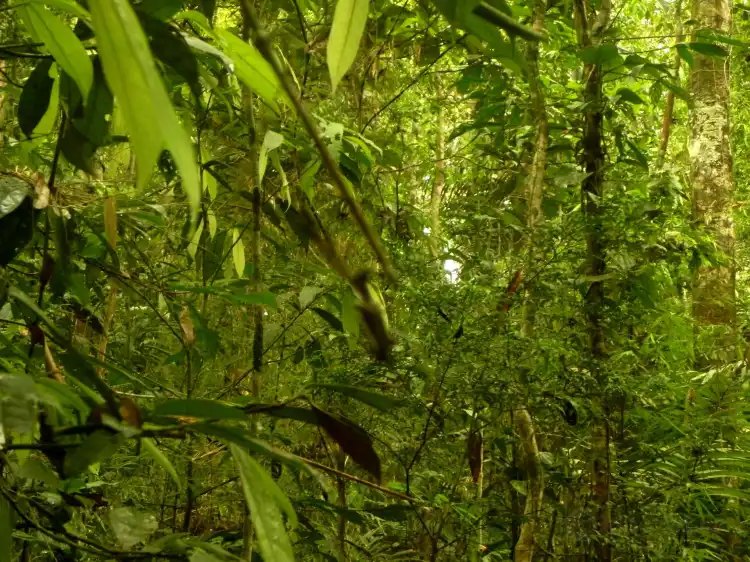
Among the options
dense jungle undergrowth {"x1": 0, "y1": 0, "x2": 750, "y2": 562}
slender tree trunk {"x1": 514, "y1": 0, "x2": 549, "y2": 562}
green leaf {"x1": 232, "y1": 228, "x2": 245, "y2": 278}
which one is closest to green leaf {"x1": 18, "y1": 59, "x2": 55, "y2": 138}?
dense jungle undergrowth {"x1": 0, "y1": 0, "x2": 750, "y2": 562}

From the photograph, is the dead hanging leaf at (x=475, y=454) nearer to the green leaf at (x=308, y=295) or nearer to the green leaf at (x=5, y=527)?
the green leaf at (x=308, y=295)

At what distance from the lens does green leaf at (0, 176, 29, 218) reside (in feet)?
2.55

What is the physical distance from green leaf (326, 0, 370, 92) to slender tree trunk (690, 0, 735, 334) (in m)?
2.65

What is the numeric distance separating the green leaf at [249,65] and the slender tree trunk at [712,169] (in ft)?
7.85

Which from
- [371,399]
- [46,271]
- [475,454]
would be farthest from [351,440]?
[475,454]

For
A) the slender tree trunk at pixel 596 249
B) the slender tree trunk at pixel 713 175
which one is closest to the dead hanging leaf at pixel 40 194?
the slender tree trunk at pixel 596 249

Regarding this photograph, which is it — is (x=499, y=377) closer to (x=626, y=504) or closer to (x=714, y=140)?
(x=626, y=504)

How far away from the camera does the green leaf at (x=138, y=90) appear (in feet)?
0.72

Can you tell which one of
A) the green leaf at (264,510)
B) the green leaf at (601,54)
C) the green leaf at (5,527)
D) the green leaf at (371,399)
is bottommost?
the green leaf at (5,527)

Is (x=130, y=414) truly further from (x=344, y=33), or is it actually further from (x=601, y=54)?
(x=601, y=54)

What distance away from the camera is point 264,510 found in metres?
0.44

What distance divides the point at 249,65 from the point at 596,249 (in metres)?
1.27

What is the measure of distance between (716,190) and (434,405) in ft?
6.32

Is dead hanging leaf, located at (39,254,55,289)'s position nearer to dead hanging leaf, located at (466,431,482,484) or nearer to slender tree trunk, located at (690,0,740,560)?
dead hanging leaf, located at (466,431,482,484)
